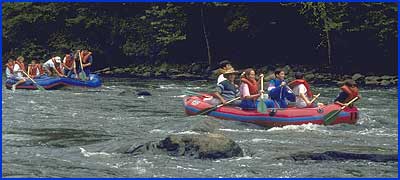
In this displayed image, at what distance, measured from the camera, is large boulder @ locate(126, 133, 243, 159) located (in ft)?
40.7

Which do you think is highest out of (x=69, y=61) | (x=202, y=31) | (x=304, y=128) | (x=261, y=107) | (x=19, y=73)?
(x=202, y=31)

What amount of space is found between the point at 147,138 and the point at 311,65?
64.9 feet

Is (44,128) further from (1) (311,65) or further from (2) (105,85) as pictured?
(1) (311,65)

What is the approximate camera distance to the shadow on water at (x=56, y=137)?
547 inches

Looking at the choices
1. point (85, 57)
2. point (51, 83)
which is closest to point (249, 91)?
point (51, 83)

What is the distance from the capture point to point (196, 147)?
12.5 m

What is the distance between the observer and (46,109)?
1948 cm

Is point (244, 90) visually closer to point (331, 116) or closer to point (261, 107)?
point (261, 107)

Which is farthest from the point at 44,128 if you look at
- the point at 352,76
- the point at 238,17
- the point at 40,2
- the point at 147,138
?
the point at 40,2

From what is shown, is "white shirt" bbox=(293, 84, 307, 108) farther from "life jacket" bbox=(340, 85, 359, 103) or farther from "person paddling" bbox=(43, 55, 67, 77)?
"person paddling" bbox=(43, 55, 67, 77)

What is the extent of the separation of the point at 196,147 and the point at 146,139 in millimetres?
1842

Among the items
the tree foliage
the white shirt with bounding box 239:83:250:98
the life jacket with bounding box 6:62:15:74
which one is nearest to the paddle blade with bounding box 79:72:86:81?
the life jacket with bounding box 6:62:15:74

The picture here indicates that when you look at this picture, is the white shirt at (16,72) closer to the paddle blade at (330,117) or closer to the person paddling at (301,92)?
the person paddling at (301,92)

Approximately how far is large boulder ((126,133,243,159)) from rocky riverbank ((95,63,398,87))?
16.3 m
